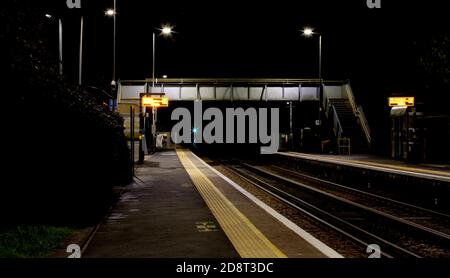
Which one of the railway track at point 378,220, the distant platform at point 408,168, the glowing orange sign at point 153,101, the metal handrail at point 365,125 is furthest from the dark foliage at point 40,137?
the metal handrail at point 365,125

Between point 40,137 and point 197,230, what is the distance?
358 cm

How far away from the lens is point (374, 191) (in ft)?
70.4

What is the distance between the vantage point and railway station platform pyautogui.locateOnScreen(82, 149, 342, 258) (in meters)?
8.52

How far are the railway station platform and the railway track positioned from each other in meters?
1.54

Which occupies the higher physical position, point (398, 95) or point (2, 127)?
point (398, 95)

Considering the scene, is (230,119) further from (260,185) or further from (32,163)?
(32,163)

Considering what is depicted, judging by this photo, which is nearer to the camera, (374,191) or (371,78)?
(374,191)

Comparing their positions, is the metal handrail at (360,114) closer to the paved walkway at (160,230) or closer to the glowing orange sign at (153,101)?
the glowing orange sign at (153,101)

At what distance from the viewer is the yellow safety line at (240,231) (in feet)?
27.4

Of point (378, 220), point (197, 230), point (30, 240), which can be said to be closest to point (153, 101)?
point (378, 220)

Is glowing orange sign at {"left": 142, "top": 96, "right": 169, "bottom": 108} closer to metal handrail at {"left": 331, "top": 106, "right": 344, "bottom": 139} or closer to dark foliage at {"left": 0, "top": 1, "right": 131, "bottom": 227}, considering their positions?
metal handrail at {"left": 331, "top": 106, "right": 344, "bottom": 139}

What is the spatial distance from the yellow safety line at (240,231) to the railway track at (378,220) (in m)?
1.99
